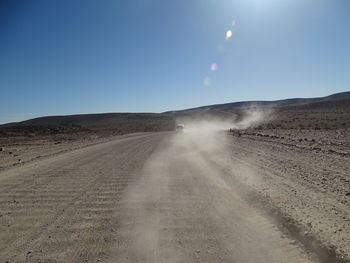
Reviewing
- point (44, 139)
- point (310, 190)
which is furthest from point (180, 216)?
point (44, 139)

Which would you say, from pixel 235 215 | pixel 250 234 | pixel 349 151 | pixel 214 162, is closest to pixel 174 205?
pixel 235 215

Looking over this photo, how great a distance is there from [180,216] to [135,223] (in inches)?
35.8

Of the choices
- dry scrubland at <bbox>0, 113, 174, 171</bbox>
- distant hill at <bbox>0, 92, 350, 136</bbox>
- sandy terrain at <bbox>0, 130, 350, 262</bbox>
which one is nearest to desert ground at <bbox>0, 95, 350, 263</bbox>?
sandy terrain at <bbox>0, 130, 350, 262</bbox>

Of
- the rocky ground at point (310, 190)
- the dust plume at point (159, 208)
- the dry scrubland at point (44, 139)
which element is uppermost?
the dry scrubland at point (44, 139)

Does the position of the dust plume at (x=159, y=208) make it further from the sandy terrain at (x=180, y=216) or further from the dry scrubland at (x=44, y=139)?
the dry scrubland at (x=44, y=139)

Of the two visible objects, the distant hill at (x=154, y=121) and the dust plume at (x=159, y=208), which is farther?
the distant hill at (x=154, y=121)

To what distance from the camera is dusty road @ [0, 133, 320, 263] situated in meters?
4.46

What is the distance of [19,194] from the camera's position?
318 inches

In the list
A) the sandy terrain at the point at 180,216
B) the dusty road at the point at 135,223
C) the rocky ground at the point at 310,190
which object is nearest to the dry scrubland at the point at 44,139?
the sandy terrain at the point at 180,216

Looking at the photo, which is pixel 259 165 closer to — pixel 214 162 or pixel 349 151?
pixel 214 162

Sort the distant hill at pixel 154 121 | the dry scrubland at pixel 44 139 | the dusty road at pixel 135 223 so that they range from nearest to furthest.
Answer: the dusty road at pixel 135 223, the dry scrubland at pixel 44 139, the distant hill at pixel 154 121

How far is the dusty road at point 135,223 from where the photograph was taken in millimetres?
4457

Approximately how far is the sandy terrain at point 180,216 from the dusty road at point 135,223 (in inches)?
0.6

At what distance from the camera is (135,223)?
5.71 metres
